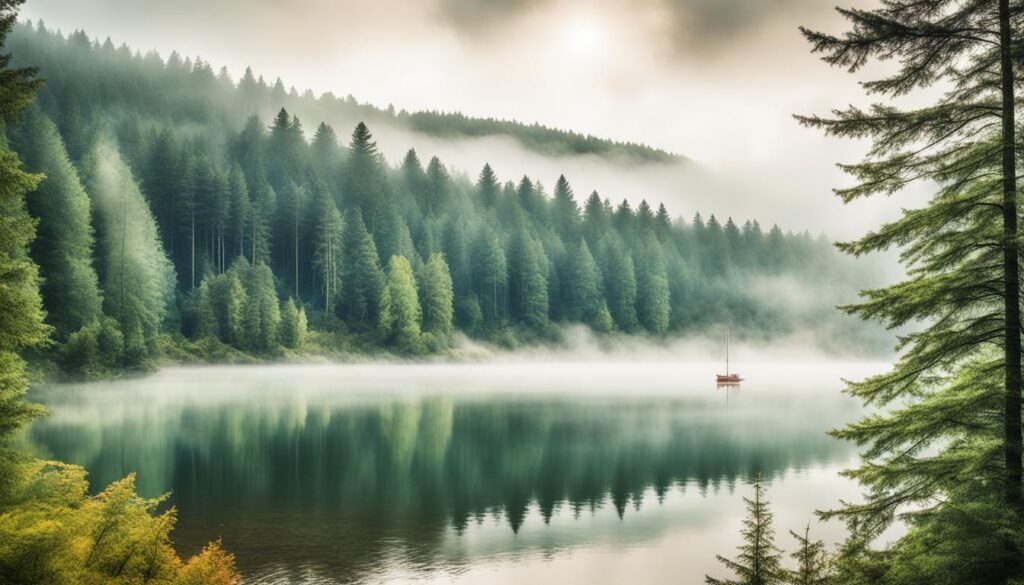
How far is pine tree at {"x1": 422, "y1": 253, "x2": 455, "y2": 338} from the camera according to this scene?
10338 cm

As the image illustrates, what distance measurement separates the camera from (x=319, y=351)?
9262 centimetres

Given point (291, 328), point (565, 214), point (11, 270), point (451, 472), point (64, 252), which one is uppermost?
point (565, 214)

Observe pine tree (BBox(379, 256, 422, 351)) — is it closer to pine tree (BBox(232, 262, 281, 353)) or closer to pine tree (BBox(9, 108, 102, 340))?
pine tree (BBox(232, 262, 281, 353))

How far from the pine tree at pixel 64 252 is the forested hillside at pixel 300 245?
15cm

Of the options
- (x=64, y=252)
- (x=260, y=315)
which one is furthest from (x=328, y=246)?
(x=64, y=252)

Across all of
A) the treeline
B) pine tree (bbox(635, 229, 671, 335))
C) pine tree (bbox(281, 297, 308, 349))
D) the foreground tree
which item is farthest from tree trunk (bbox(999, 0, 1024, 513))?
pine tree (bbox(635, 229, 671, 335))

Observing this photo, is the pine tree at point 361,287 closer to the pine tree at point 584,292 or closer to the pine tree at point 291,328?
the pine tree at point 291,328

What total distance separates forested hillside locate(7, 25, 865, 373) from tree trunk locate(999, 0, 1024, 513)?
56689mm

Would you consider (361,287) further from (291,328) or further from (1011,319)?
(1011,319)

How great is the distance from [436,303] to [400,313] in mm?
7304

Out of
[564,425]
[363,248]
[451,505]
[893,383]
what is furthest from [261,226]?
[893,383]

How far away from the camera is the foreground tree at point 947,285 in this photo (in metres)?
11.2

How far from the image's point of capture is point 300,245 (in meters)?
111

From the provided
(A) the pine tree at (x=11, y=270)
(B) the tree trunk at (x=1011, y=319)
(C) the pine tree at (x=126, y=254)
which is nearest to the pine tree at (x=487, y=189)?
(C) the pine tree at (x=126, y=254)
